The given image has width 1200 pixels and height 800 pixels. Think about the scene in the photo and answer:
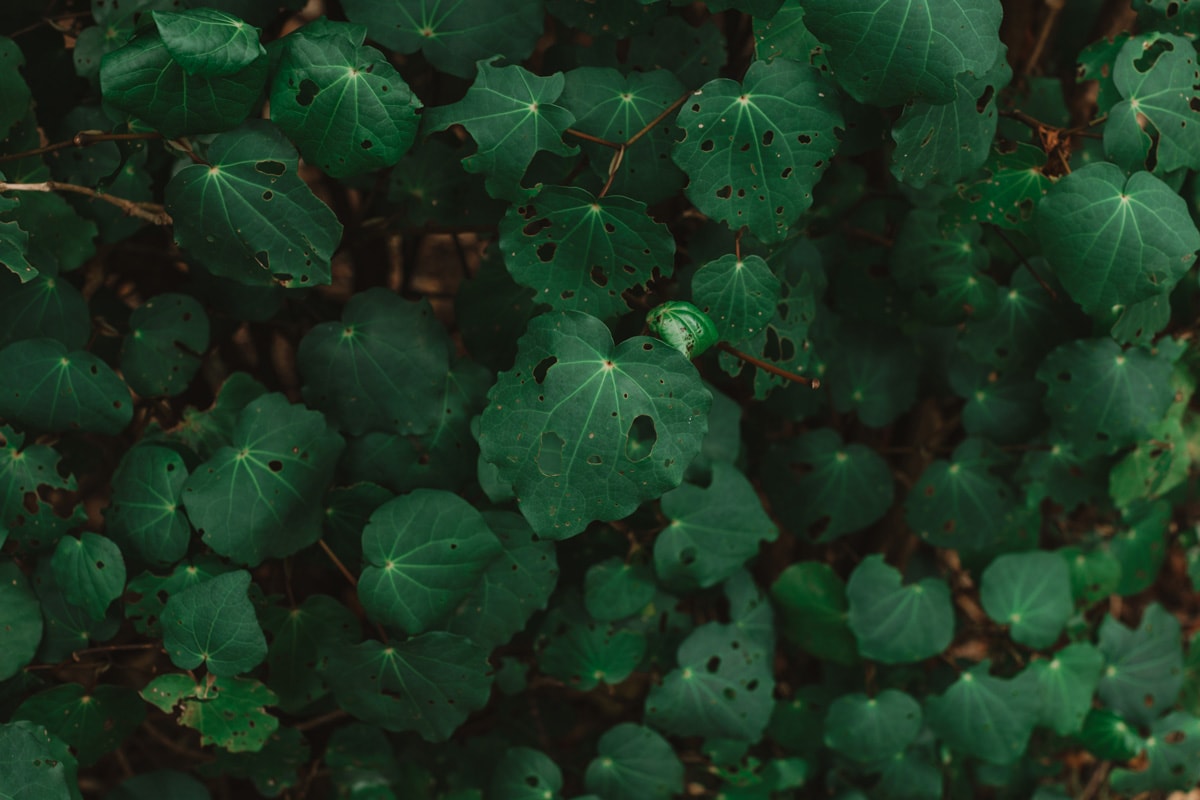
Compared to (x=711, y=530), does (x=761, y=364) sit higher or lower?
higher

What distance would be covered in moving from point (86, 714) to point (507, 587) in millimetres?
781

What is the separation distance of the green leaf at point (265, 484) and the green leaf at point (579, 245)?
472 millimetres

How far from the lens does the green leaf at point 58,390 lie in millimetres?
1619

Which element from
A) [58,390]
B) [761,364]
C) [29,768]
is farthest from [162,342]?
[761,364]

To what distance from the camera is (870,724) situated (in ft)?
7.05

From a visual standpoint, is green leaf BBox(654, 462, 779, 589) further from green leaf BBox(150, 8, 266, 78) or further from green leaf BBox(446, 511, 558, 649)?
green leaf BBox(150, 8, 266, 78)

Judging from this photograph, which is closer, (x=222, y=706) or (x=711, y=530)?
(x=222, y=706)

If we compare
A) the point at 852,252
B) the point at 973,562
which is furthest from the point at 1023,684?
the point at 852,252

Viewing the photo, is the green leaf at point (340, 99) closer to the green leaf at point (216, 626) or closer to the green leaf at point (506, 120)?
the green leaf at point (506, 120)

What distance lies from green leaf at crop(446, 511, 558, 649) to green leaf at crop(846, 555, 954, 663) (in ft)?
2.36

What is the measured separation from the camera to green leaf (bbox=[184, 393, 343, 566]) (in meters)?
1.62

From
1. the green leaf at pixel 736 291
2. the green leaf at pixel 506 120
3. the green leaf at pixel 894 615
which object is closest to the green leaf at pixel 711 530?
the green leaf at pixel 894 615

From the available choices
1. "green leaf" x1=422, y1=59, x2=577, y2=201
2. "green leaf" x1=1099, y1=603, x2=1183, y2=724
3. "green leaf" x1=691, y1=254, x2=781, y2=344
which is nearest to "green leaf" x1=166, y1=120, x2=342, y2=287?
"green leaf" x1=422, y1=59, x2=577, y2=201

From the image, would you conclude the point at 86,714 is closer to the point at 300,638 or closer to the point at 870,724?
the point at 300,638
